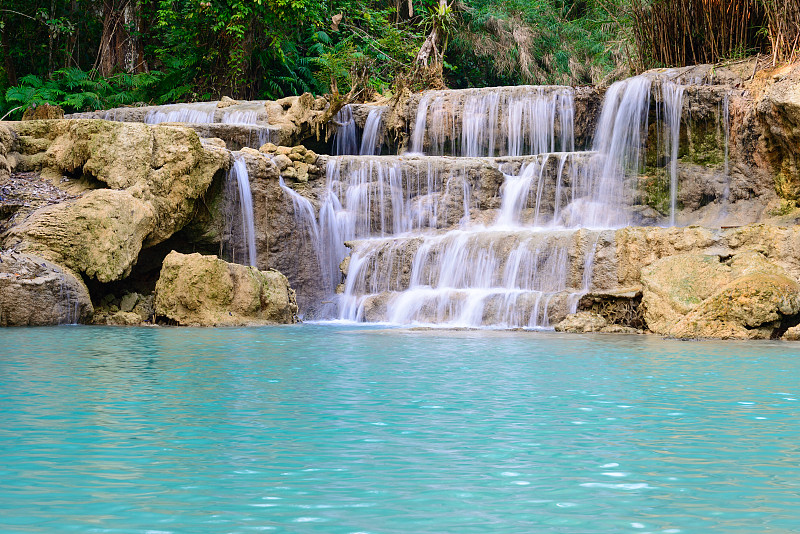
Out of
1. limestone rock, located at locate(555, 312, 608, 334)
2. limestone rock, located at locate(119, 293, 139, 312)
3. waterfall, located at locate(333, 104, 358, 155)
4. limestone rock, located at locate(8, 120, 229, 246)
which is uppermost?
waterfall, located at locate(333, 104, 358, 155)

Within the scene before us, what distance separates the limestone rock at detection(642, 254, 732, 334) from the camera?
10453 millimetres

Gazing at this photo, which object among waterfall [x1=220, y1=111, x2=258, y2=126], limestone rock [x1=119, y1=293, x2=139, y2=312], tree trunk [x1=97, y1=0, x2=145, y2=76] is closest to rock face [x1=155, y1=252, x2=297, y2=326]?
limestone rock [x1=119, y1=293, x2=139, y2=312]

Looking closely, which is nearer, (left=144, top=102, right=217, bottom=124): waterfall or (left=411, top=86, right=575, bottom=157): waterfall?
(left=411, top=86, right=575, bottom=157): waterfall

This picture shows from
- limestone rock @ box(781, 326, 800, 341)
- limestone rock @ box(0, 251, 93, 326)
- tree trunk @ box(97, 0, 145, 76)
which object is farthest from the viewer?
tree trunk @ box(97, 0, 145, 76)

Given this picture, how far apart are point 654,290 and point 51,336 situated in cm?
713

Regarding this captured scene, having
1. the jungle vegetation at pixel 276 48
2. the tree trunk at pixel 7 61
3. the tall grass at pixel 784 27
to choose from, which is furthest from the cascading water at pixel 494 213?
the tree trunk at pixel 7 61

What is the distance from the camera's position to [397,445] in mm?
3859

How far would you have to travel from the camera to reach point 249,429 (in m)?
4.17

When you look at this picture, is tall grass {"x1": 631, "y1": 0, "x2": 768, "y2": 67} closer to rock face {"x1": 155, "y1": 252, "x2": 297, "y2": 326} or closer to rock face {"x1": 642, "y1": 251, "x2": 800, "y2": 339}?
rock face {"x1": 642, "y1": 251, "x2": 800, "y2": 339}

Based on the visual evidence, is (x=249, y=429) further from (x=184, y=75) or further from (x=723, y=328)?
(x=184, y=75)

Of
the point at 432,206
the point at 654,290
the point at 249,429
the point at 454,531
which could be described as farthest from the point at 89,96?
the point at 454,531

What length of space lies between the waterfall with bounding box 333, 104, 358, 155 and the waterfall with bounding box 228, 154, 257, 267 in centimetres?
478

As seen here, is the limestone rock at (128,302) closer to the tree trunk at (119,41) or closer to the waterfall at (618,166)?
the waterfall at (618,166)

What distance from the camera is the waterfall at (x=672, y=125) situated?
571 inches
